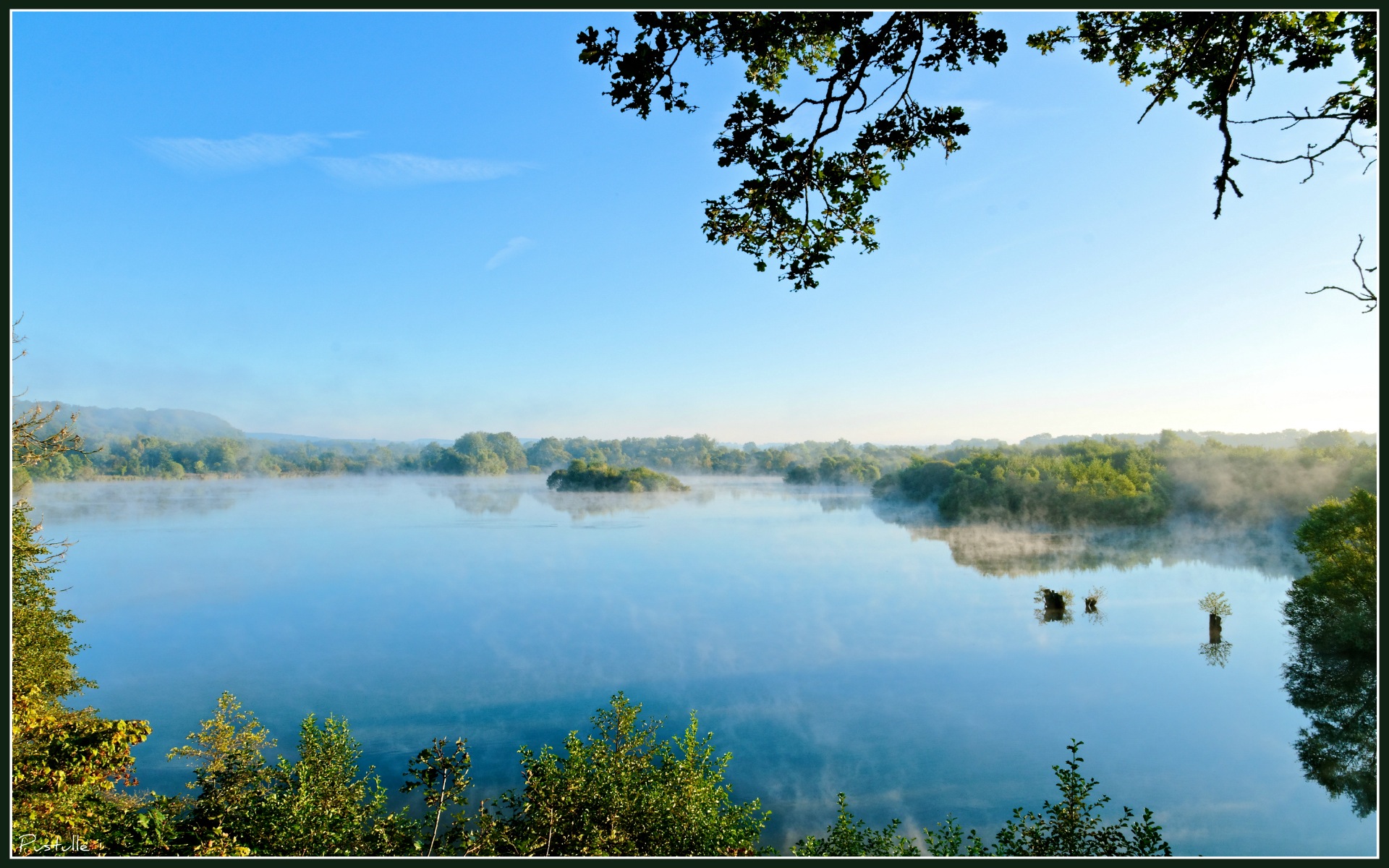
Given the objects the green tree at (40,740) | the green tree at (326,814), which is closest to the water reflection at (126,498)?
the green tree at (40,740)

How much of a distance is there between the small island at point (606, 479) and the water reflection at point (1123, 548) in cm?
2189

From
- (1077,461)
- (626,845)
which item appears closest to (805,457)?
(1077,461)

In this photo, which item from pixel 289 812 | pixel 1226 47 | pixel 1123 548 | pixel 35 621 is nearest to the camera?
pixel 1226 47

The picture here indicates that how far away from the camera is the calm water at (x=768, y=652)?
1148 centimetres

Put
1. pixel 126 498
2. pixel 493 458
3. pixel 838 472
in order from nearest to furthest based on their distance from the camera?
pixel 126 498 → pixel 493 458 → pixel 838 472

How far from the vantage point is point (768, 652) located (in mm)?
18719

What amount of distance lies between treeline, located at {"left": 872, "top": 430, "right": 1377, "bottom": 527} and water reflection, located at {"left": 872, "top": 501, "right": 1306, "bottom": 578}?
2.30 feet

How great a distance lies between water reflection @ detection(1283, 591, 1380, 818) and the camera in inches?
385

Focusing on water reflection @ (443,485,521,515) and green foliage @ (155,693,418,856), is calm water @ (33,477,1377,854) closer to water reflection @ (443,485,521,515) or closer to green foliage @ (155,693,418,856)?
green foliage @ (155,693,418,856)

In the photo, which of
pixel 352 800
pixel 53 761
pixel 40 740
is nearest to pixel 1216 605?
pixel 352 800

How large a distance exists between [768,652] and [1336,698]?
1253 centimetres

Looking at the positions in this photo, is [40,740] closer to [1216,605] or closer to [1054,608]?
[1054,608]

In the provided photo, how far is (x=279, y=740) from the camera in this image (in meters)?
12.5

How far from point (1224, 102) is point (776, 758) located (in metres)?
13.0
